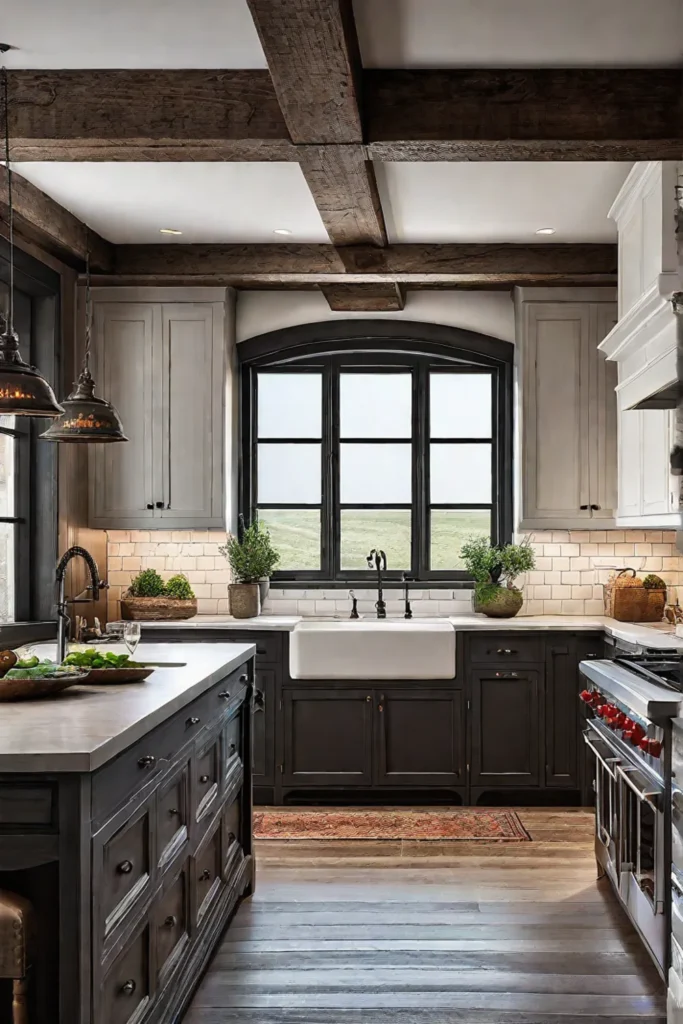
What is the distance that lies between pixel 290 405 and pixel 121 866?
14.4 feet

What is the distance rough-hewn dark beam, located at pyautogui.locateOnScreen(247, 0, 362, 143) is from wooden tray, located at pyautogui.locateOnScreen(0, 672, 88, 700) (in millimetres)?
1961

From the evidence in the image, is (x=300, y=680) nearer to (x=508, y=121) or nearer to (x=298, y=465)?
(x=298, y=465)

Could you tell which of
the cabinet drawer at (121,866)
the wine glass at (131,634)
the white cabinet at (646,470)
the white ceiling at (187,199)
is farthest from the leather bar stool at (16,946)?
the white ceiling at (187,199)

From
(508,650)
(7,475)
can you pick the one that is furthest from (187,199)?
(508,650)

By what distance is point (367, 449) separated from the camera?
6.61m

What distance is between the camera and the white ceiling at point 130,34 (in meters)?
3.19

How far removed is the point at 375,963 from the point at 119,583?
3.44m

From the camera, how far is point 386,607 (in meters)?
6.51

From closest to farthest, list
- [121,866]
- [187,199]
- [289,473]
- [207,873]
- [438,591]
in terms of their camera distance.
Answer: [121,866], [207,873], [187,199], [438,591], [289,473]

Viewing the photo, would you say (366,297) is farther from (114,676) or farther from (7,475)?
(114,676)

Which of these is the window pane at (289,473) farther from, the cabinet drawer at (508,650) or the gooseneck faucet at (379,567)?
the cabinet drawer at (508,650)

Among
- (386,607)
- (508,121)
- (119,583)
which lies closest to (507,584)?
(386,607)

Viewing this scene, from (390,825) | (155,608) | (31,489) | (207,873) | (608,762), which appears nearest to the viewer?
(207,873)

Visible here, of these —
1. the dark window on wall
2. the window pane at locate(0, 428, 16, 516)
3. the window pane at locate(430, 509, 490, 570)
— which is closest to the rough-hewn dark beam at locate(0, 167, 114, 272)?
the dark window on wall
